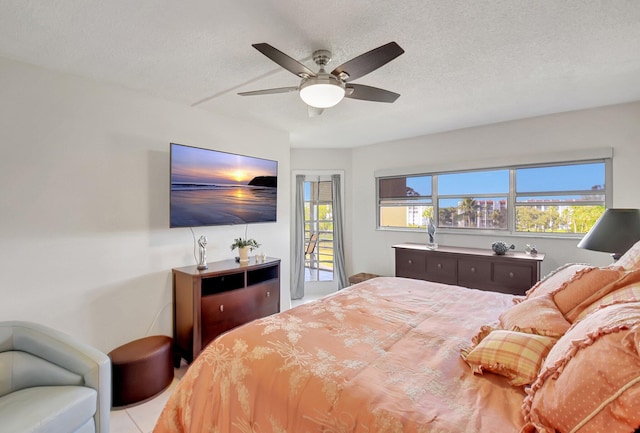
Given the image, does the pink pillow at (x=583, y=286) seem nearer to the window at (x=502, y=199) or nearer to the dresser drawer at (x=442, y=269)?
the dresser drawer at (x=442, y=269)

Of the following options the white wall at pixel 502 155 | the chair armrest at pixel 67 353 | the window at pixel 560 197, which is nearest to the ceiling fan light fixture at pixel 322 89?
the chair armrest at pixel 67 353

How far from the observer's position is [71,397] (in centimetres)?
146

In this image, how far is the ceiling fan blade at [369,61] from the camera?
145 centimetres

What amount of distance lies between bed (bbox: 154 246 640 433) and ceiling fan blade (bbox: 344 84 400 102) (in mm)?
1484

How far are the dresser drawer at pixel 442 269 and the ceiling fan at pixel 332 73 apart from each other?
2.29 m

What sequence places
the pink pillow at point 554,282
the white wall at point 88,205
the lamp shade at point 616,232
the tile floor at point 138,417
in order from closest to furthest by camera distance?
the pink pillow at point 554,282 < the tile floor at point 138,417 < the white wall at point 88,205 < the lamp shade at point 616,232

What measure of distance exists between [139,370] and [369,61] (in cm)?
263

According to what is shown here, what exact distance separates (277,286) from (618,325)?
2801 millimetres

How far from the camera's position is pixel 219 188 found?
3.01 meters

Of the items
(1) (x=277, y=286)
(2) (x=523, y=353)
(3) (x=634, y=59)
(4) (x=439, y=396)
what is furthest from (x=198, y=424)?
(3) (x=634, y=59)

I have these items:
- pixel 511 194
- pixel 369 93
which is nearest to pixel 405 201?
pixel 511 194

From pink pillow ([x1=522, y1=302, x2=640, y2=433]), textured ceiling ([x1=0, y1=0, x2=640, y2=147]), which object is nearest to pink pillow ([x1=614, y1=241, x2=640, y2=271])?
pink pillow ([x1=522, y1=302, x2=640, y2=433])

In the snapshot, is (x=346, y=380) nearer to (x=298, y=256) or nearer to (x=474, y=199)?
(x=474, y=199)

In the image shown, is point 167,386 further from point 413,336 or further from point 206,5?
point 206,5
